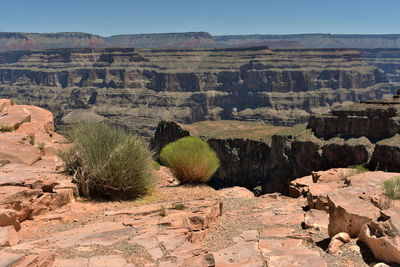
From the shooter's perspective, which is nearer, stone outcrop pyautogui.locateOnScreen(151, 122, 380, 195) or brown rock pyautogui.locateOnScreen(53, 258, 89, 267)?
brown rock pyautogui.locateOnScreen(53, 258, 89, 267)

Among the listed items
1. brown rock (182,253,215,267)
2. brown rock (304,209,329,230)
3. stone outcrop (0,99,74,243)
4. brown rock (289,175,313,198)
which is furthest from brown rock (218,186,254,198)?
brown rock (182,253,215,267)

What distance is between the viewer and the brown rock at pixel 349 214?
7.20m

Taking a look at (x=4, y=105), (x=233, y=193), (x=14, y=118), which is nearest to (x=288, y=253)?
(x=233, y=193)

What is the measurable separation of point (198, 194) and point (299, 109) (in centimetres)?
16533

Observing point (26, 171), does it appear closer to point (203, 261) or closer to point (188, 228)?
point (188, 228)

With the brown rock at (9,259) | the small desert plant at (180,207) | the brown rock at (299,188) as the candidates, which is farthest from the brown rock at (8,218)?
the brown rock at (299,188)

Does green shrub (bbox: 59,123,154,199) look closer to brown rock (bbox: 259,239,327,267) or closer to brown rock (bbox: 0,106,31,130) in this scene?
brown rock (bbox: 0,106,31,130)

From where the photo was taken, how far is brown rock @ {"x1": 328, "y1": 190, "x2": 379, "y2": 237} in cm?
720

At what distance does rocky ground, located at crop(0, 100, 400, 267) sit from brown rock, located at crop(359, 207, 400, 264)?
2 centimetres

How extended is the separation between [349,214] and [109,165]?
6756mm

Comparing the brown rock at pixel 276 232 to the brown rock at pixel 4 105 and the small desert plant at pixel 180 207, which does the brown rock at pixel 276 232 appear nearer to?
the small desert plant at pixel 180 207

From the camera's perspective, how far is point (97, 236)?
778cm

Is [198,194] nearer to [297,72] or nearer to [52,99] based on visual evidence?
[297,72]

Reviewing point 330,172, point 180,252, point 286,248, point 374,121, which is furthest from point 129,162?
A: point 374,121
